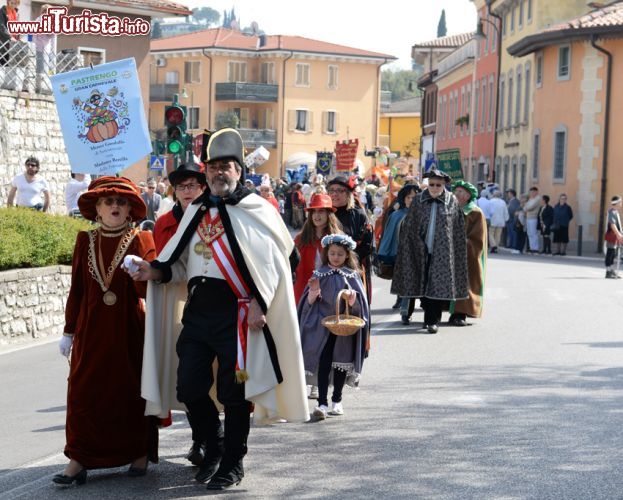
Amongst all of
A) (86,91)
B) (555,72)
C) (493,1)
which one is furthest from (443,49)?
(86,91)

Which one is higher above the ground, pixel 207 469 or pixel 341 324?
pixel 341 324

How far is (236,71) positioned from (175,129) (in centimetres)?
7819

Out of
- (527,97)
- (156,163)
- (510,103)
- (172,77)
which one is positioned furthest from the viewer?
(172,77)

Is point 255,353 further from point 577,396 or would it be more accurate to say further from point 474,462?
point 577,396

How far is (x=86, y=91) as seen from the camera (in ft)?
47.2

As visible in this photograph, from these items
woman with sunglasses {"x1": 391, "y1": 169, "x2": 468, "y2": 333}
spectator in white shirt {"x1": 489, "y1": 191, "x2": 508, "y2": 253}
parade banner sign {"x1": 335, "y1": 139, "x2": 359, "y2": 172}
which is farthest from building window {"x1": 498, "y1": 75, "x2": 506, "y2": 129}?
woman with sunglasses {"x1": 391, "y1": 169, "x2": 468, "y2": 333}

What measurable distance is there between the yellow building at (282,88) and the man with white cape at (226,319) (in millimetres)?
87249

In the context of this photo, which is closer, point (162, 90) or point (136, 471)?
point (136, 471)

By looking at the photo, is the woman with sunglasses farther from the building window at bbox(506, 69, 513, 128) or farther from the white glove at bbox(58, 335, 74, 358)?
the building window at bbox(506, 69, 513, 128)

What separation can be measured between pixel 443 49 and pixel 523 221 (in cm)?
5259

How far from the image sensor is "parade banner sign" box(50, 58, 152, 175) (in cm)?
1414

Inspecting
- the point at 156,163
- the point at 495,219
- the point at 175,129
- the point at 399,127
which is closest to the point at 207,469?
the point at 175,129

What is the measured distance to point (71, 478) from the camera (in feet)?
22.8

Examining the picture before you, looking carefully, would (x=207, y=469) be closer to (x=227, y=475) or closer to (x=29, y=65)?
(x=227, y=475)
